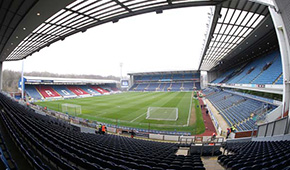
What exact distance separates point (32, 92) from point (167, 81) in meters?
59.9

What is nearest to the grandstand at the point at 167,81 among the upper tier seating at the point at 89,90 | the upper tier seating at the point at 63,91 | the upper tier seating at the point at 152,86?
the upper tier seating at the point at 152,86

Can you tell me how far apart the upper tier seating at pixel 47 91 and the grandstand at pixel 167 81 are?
38.1 meters

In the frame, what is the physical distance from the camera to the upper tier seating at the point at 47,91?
4060cm

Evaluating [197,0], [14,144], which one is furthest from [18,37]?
[197,0]

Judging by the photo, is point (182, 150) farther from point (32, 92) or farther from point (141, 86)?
point (141, 86)

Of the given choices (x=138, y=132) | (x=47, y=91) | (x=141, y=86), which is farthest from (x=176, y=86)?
(x=138, y=132)

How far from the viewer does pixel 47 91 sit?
4297 cm

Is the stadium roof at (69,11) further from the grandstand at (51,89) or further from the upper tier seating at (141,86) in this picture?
the upper tier seating at (141,86)

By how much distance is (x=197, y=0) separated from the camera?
621 cm

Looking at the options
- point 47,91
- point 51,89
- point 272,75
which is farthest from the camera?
point 51,89

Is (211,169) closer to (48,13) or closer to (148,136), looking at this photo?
(148,136)

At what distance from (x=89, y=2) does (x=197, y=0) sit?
515cm

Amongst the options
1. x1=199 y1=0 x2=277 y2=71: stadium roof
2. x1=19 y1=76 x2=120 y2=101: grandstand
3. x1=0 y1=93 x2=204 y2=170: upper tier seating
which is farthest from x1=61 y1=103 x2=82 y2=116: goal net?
x1=199 y1=0 x2=277 y2=71: stadium roof

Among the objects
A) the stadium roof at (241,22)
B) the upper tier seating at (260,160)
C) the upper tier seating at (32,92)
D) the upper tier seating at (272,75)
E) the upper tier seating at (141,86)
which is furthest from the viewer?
the upper tier seating at (141,86)
